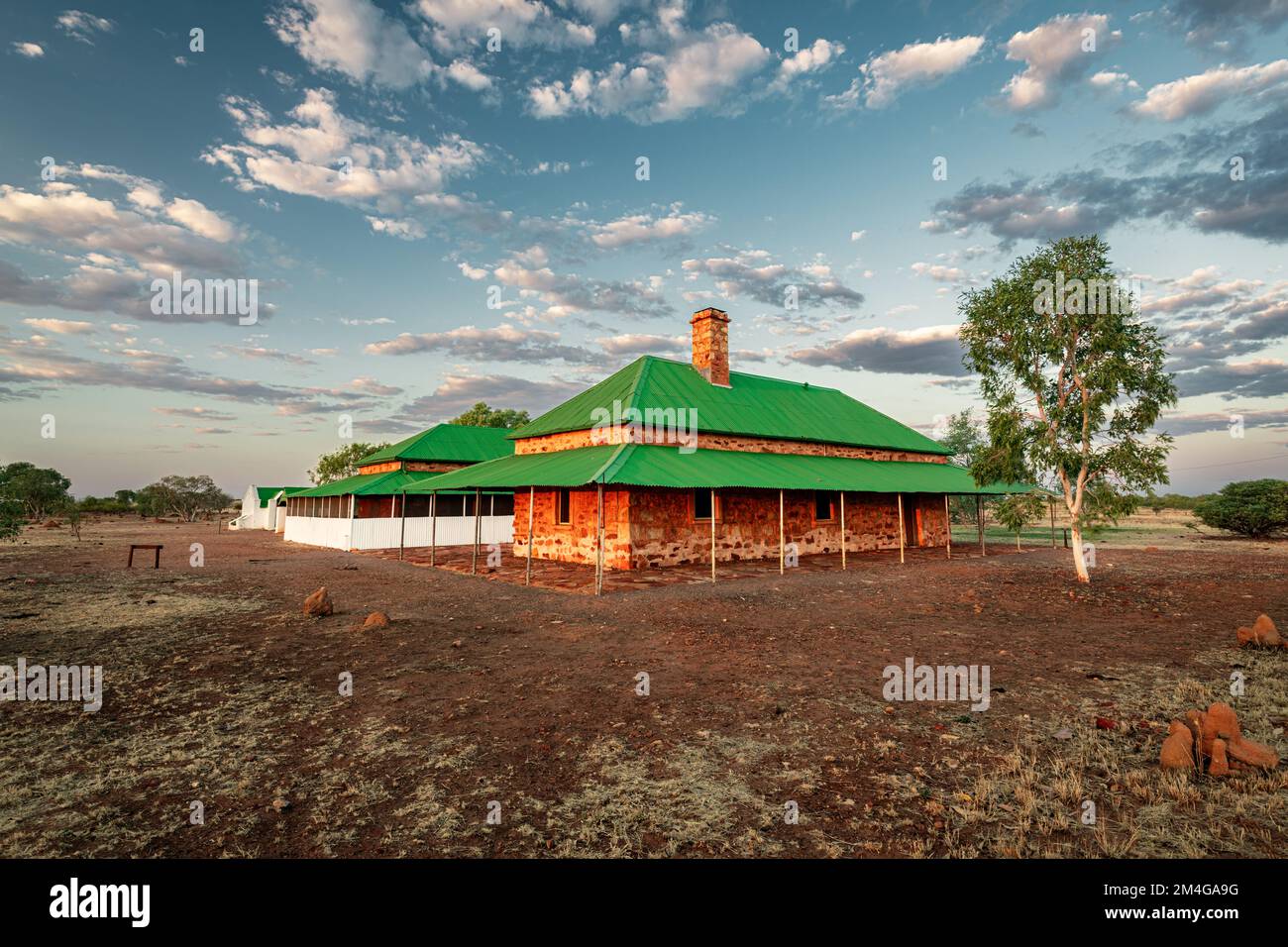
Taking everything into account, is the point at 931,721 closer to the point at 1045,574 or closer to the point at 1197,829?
the point at 1197,829

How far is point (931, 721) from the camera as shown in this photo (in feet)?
17.3

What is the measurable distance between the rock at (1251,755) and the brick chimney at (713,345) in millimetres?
18593

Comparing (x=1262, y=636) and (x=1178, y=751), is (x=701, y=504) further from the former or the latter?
(x=1178, y=751)

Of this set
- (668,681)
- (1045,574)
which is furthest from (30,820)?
(1045,574)

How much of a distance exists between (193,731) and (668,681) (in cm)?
477

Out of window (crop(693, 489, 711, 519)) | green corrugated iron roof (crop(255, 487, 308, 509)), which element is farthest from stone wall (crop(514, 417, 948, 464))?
green corrugated iron roof (crop(255, 487, 308, 509))

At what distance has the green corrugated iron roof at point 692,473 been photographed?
46.2 feet

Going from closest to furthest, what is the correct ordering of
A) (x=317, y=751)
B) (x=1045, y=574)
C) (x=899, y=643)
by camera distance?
(x=317, y=751)
(x=899, y=643)
(x=1045, y=574)

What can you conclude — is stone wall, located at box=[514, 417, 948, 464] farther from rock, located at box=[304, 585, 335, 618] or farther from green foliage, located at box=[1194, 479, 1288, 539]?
green foliage, located at box=[1194, 479, 1288, 539]

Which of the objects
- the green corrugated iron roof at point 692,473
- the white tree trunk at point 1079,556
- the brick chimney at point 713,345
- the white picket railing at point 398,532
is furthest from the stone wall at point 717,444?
the white tree trunk at point 1079,556

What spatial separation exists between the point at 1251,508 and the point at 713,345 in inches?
1283

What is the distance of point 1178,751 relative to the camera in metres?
4.14

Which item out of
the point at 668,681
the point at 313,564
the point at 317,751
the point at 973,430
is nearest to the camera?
the point at 317,751

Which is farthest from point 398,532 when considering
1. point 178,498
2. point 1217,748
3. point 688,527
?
point 178,498
